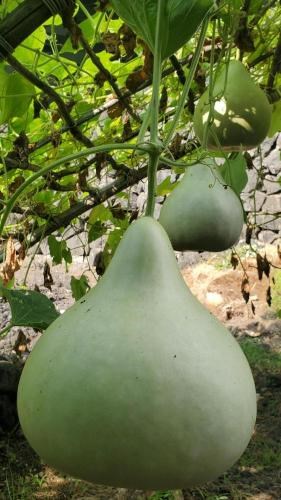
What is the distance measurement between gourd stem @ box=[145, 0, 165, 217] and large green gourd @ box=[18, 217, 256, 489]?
6cm

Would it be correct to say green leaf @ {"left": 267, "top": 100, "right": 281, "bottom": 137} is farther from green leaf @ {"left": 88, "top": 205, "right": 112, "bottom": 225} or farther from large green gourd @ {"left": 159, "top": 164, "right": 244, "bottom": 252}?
green leaf @ {"left": 88, "top": 205, "right": 112, "bottom": 225}

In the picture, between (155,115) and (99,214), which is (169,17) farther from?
(99,214)

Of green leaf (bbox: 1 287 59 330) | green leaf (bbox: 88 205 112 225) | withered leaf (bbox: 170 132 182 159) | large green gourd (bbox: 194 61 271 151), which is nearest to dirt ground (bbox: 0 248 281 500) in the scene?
withered leaf (bbox: 170 132 182 159)

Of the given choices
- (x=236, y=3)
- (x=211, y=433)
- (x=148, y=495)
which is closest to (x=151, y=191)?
(x=211, y=433)

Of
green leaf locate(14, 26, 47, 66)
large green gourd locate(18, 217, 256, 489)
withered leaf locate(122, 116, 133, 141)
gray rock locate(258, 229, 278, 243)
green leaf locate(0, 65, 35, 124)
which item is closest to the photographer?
large green gourd locate(18, 217, 256, 489)

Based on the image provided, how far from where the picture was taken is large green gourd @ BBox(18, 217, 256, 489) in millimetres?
378

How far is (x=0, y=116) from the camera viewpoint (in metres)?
1.06

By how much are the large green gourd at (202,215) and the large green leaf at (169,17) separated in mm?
422

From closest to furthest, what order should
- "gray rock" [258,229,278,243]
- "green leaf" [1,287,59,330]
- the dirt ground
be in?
1. "green leaf" [1,287,59,330]
2. the dirt ground
3. "gray rock" [258,229,278,243]

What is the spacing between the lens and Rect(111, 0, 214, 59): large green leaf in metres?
0.45

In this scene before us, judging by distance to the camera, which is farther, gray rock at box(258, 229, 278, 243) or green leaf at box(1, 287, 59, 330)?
gray rock at box(258, 229, 278, 243)

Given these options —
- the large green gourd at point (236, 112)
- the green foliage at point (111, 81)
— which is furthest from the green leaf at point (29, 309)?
the large green gourd at point (236, 112)

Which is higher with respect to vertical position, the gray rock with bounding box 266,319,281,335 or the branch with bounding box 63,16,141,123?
the branch with bounding box 63,16,141,123

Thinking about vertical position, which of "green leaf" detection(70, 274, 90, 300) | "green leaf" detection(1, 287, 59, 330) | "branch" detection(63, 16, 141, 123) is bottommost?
"green leaf" detection(70, 274, 90, 300)
